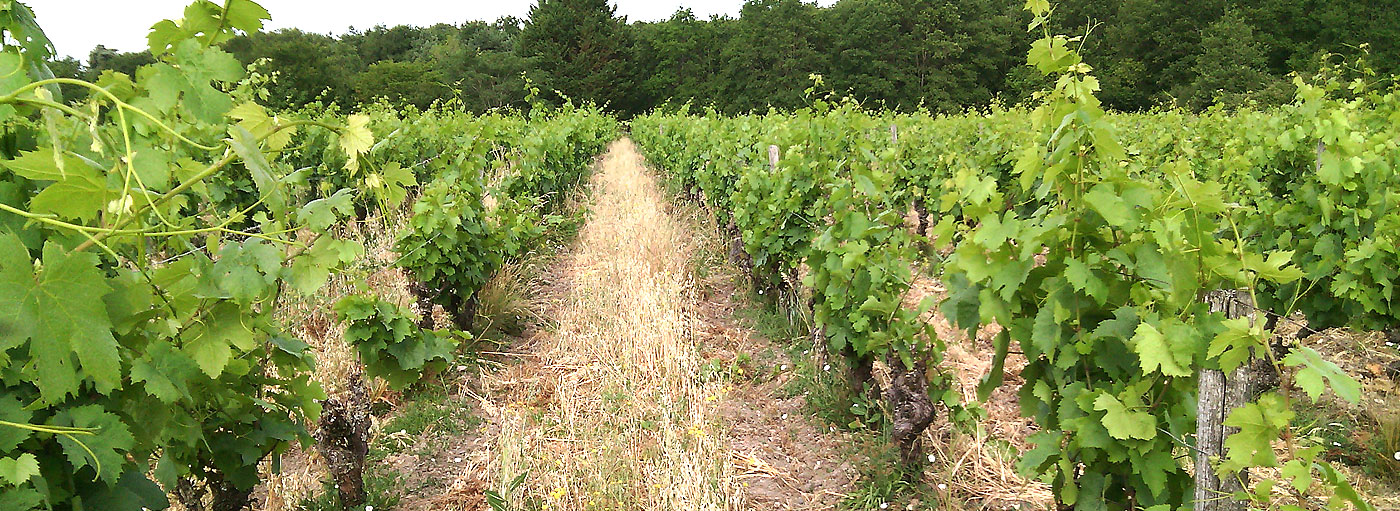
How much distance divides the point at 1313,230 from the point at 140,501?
4883 mm

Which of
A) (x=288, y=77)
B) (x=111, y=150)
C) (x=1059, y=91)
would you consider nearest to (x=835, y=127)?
(x=1059, y=91)

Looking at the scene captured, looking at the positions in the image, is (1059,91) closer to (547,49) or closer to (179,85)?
(179,85)

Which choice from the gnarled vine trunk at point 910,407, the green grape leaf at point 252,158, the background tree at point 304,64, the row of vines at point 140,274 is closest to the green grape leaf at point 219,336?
the row of vines at point 140,274

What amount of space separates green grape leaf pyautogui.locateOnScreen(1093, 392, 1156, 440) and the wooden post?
0.13 metres

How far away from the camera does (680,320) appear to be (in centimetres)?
502

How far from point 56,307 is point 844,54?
44662 mm

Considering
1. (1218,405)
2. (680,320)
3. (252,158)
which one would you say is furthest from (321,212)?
(680,320)

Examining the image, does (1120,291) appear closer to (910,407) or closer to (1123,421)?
(1123,421)

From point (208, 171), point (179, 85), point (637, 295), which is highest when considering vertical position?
point (179, 85)

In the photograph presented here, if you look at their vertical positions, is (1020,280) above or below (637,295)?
above

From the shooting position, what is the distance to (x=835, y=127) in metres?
5.22

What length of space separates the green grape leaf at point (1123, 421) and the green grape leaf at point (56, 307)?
6.05 ft

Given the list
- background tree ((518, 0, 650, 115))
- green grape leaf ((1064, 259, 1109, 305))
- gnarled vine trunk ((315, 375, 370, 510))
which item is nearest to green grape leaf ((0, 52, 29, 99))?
gnarled vine trunk ((315, 375, 370, 510))

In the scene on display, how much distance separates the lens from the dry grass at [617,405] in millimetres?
3121
